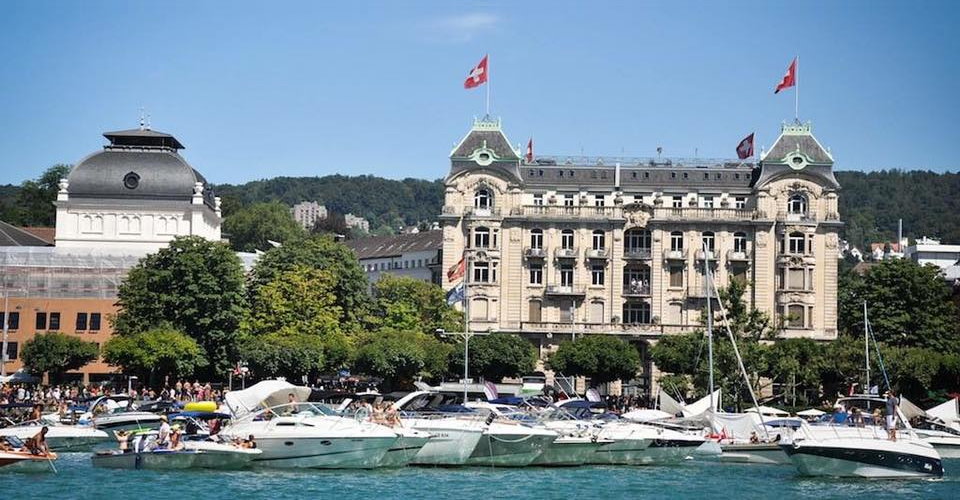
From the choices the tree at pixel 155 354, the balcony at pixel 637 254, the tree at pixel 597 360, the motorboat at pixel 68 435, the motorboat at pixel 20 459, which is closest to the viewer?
the motorboat at pixel 20 459

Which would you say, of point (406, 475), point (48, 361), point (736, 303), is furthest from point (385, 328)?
point (406, 475)

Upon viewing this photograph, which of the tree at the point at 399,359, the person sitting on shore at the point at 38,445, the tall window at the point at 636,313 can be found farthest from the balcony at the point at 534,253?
the person sitting on shore at the point at 38,445

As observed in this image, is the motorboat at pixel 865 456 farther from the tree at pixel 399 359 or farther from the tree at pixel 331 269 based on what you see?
the tree at pixel 331 269

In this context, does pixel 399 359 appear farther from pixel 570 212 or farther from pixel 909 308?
pixel 909 308

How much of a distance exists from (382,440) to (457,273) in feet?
167

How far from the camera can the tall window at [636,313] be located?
14338cm

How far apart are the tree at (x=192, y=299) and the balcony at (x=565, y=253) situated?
1077 inches

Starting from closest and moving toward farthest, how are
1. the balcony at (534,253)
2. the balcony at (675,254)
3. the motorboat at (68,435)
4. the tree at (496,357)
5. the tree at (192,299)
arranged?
the motorboat at (68,435) → the tree at (192,299) → the tree at (496,357) → the balcony at (534,253) → the balcony at (675,254)

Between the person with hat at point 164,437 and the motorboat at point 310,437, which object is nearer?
the motorboat at point 310,437

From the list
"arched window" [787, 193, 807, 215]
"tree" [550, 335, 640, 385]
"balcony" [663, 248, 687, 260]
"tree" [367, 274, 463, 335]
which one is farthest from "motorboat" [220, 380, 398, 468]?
"arched window" [787, 193, 807, 215]

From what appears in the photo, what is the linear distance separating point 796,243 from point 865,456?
236ft

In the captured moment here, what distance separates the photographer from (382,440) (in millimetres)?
72062

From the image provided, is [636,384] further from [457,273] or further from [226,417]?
[226,417]

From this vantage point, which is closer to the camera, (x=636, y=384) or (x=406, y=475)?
(x=406, y=475)
